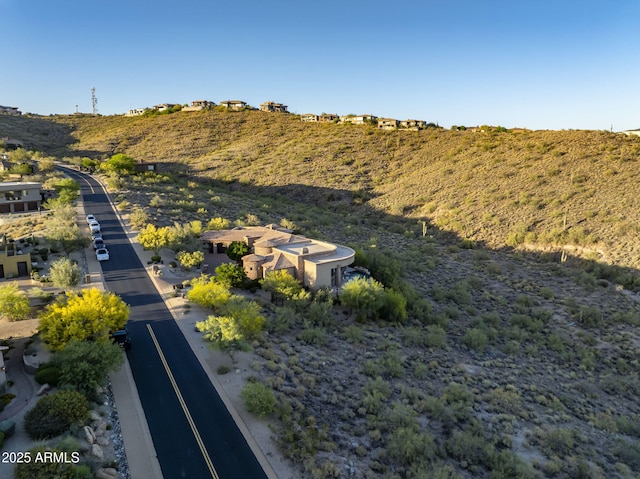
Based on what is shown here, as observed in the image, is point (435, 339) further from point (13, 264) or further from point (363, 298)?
point (13, 264)

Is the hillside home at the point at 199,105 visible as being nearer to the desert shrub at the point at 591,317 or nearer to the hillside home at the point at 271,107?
the hillside home at the point at 271,107

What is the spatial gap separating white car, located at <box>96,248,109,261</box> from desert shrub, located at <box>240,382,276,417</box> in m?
26.6

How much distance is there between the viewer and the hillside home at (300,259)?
35.0 m

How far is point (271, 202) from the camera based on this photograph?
7312 cm

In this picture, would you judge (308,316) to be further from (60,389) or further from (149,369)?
(60,389)

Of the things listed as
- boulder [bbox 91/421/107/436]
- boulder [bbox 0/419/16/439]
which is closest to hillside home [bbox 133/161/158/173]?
boulder [bbox 0/419/16/439]

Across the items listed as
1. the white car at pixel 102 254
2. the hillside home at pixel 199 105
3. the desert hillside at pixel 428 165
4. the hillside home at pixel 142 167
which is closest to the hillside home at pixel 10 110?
the desert hillside at pixel 428 165

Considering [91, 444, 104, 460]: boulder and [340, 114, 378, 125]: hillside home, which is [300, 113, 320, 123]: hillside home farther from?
[91, 444, 104, 460]: boulder

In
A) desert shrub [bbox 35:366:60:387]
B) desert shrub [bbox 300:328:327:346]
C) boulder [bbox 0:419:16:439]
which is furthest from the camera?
desert shrub [bbox 300:328:327:346]

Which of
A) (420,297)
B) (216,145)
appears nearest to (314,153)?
(216,145)

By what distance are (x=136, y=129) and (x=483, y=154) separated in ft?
338

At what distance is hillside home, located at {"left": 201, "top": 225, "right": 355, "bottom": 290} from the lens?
34969 millimetres

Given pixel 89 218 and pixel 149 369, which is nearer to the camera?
pixel 149 369

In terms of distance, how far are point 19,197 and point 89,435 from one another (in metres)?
50.4
